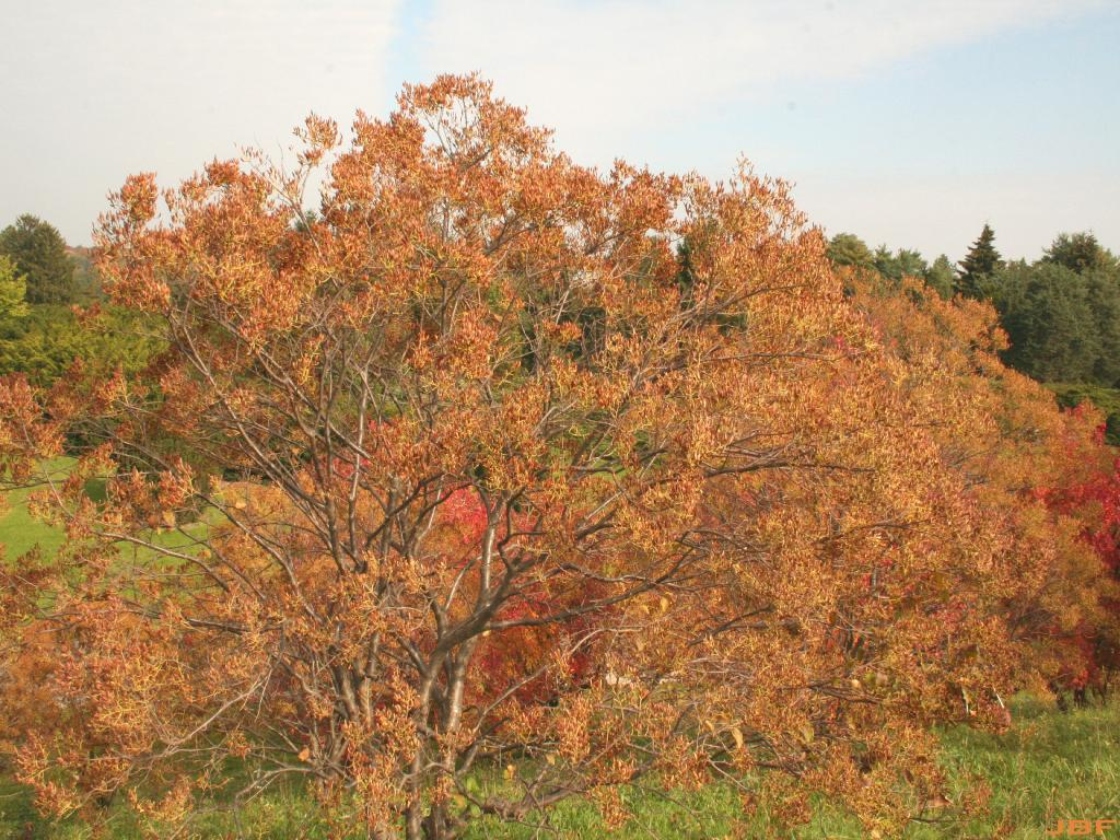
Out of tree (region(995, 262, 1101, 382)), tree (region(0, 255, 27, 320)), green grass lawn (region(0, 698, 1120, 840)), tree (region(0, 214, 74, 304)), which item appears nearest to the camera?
green grass lawn (region(0, 698, 1120, 840))

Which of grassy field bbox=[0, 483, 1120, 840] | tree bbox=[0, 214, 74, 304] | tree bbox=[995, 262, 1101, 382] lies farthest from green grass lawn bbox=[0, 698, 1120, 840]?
tree bbox=[0, 214, 74, 304]

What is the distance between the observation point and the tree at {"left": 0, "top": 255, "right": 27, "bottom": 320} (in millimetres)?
34594

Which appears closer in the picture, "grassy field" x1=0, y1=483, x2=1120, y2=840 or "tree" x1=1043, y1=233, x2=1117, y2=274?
"grassy field" x1=0, y1=483, x2=1120, y2=840

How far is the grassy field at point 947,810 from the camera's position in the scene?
6418 mm

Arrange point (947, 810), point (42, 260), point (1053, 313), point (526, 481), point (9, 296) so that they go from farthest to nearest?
1. point (42, 260)
2. point (9, 296)
3. point (1053, 313)
4. point (947, 810)
5. point (526, 481)

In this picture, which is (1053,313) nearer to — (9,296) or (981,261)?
(981,261)

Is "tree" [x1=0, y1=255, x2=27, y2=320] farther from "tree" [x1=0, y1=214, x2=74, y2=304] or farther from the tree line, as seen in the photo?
the tree line

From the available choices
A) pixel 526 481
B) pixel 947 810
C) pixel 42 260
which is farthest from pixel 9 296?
pixel 947 810

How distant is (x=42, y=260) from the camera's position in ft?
144

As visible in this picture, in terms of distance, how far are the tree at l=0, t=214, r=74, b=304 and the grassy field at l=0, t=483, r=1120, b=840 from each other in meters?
39.2

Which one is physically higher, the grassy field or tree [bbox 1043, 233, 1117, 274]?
tree [bbox 1043, 233, 1117, 274]

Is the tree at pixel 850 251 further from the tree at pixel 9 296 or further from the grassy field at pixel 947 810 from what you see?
the tree at pixel 9 296

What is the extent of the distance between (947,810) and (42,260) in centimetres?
4826

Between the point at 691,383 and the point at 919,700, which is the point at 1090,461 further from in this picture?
the point at 691,383
